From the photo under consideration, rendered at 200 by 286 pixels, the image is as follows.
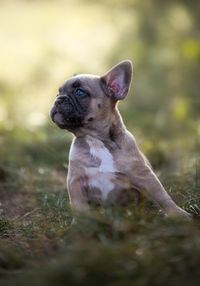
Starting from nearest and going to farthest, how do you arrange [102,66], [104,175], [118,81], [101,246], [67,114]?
1. [101,246]
2. [104,175]
3. [67,114]
4. [118,81]
5. [102,66]

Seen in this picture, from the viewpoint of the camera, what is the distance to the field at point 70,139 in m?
2.98

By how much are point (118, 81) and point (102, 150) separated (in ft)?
2.55

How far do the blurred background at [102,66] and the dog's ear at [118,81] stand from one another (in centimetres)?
131

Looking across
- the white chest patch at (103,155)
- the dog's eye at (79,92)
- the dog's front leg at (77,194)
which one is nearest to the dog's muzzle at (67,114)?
the dog's eye at (79,92)

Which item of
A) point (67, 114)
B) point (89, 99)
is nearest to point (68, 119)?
point (67, 114)

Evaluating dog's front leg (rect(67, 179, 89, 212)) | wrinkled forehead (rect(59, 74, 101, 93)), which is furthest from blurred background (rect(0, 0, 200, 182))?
dog's front leg (rect(67, 179, 89, 212))

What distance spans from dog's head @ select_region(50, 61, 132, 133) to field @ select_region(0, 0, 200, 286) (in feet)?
2.74

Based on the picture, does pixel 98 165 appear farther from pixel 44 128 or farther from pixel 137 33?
pixel 137 33

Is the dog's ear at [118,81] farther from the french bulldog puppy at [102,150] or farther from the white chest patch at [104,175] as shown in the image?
the white chest patch at [104,175]

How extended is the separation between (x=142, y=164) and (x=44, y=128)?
179 inches

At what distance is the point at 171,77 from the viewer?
42.4 feet

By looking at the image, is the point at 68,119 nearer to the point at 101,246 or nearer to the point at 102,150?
the point at 102,150

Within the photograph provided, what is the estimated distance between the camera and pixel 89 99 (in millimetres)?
4883

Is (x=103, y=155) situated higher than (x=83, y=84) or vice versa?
(x=83, y=84)
